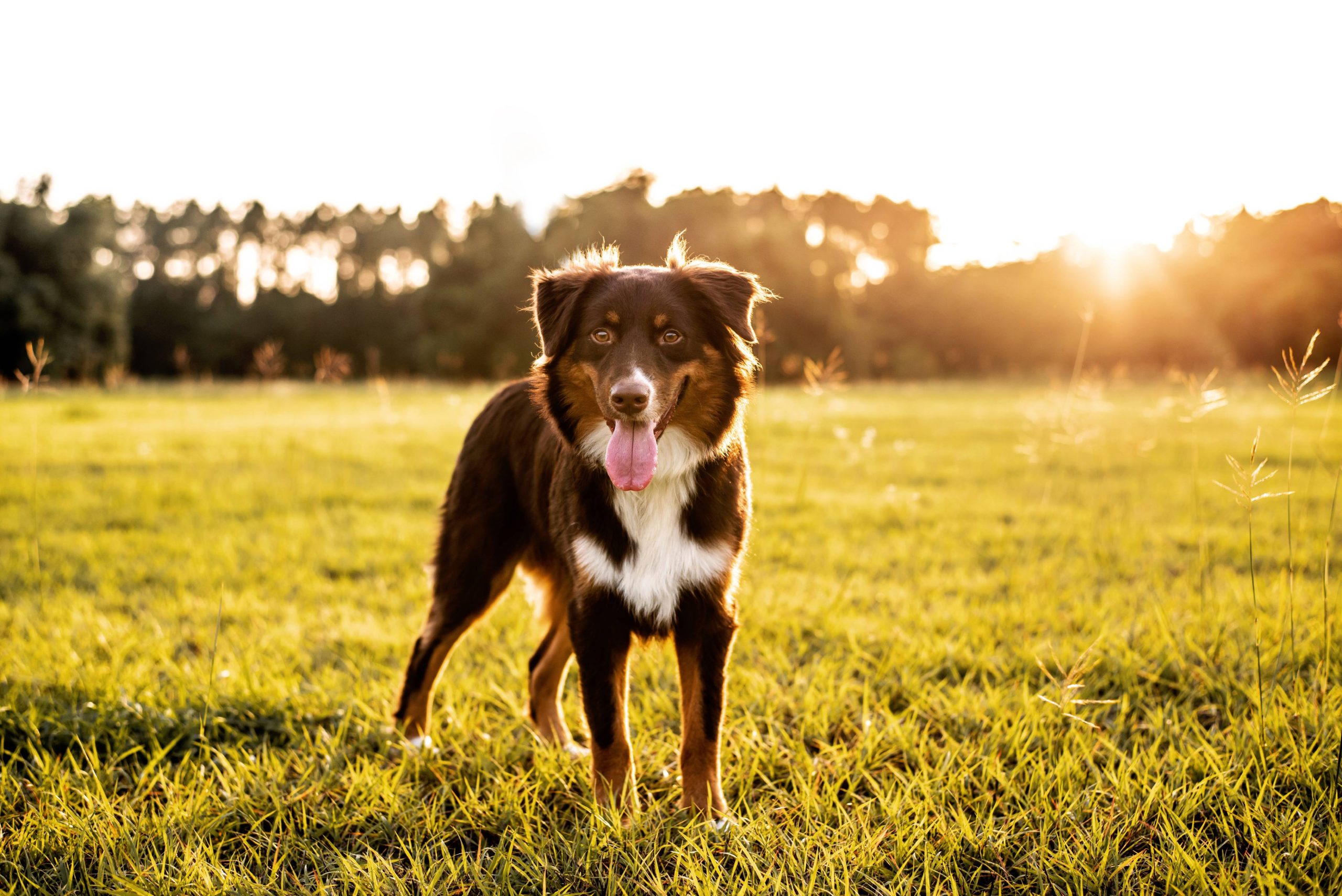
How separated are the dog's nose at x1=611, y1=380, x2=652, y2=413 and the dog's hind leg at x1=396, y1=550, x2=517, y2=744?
4.02 feet

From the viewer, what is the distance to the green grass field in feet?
8.25

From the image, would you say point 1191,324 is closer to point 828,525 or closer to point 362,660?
point 828,525

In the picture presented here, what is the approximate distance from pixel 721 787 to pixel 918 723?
3.36 ft

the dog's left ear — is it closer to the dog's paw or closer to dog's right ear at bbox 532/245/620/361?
dog's right ear at bbox 532/245/620/361

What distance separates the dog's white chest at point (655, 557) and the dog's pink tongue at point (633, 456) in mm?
178

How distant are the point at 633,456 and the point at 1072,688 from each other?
1806mm

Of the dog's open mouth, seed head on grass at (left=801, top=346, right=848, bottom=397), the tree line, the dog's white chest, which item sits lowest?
the dog's white chest

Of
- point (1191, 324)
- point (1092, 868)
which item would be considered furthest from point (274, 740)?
point (1191, 324)

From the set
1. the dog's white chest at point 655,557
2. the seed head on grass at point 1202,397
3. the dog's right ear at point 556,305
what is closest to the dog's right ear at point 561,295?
the dog's right ear at point 556,305

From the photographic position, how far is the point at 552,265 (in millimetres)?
35125

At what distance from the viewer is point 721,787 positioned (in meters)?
2.94

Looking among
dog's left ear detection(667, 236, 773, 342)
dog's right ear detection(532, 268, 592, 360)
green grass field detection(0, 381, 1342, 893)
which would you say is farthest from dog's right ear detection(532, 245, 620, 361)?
green grass field detection(0, 381, 1342, 893)

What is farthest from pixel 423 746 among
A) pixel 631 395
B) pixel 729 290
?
pixel 729 290

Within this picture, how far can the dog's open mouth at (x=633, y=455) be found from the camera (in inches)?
104
